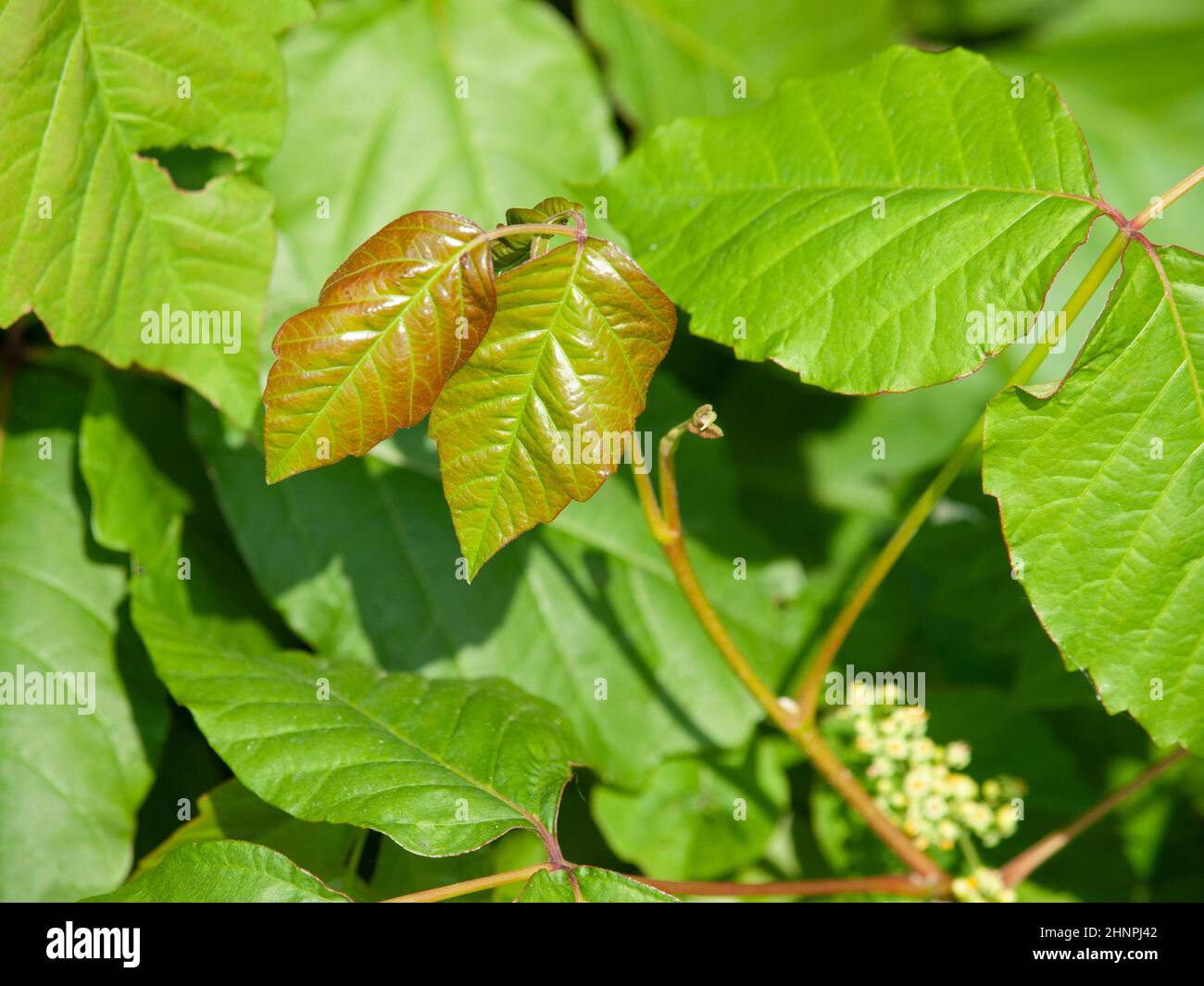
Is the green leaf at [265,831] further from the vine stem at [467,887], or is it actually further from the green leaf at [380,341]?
the green leaf at [380,341]

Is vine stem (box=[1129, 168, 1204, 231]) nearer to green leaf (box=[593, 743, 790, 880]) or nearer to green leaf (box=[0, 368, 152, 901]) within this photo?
green leaf (box=[593, 743, 790, 880])

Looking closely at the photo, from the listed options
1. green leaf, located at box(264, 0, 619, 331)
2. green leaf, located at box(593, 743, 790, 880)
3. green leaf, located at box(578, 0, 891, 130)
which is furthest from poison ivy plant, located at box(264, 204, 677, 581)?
green leaf, located at box(578, 0, 891, 130)

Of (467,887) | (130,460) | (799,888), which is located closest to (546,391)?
(467,887)

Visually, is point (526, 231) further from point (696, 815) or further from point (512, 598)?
point (696, 815)

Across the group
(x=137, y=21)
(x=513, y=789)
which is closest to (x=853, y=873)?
(x=513, y=789)

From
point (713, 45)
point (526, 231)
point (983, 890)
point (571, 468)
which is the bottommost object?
point (983, 890)
